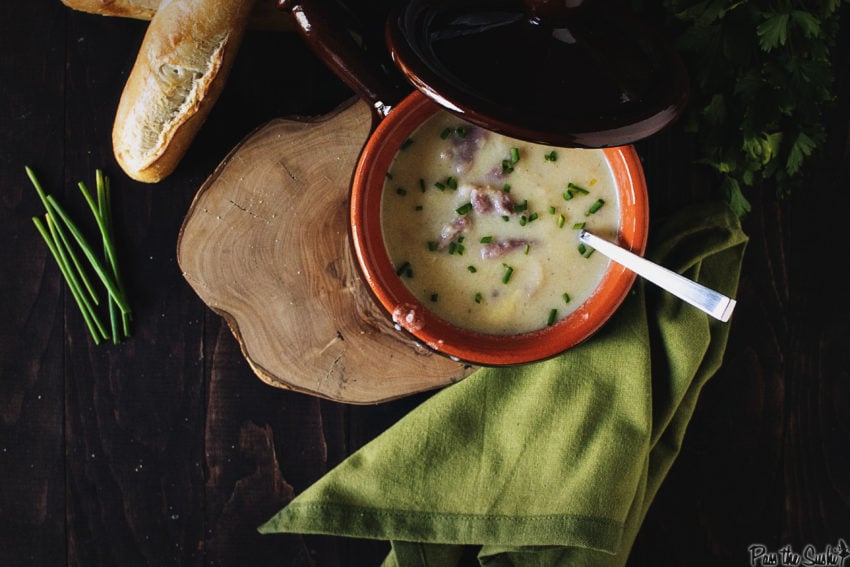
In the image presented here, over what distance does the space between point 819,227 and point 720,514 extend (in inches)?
30.7

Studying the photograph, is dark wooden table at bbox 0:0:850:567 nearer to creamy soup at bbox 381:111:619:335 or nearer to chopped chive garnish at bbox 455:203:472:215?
creamy soup at bbox 381:111:619:335

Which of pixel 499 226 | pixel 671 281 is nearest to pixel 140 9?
pixel 499 226

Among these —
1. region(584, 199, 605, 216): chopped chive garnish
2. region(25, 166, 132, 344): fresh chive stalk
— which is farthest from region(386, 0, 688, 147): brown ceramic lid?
region(25, 166, 132, 344): fresh chive stalk

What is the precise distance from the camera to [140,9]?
5.96ft

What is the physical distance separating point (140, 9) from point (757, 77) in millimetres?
1406

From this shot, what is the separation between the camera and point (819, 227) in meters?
1.98

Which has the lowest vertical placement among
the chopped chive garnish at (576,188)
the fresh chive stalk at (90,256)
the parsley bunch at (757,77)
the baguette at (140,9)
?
the fresh chive stalk at (90,256)

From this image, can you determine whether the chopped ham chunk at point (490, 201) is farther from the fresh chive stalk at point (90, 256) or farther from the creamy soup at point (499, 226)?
the fresh chive stalk at point (90, 256)

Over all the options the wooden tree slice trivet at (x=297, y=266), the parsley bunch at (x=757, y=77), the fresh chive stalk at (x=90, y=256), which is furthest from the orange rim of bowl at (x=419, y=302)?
the fresh chive stalk at (x=90, y=256)

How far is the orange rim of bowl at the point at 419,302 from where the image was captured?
5.37 feet

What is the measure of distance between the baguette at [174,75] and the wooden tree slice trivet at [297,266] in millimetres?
140

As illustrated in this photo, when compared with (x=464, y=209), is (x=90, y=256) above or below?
below

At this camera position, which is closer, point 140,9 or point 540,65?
point 540,65

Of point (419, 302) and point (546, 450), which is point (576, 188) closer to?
point (419, 302)
